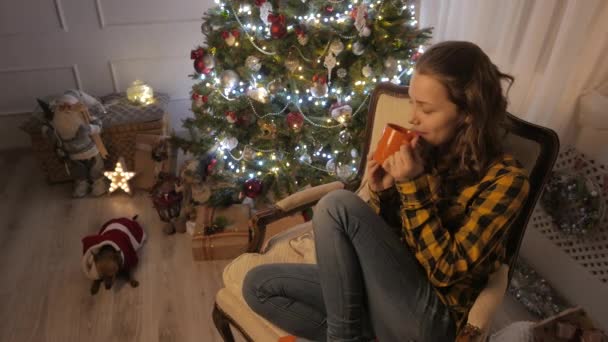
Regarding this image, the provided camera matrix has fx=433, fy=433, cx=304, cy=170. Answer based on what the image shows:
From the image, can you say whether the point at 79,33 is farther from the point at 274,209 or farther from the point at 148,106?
the point at 274,209

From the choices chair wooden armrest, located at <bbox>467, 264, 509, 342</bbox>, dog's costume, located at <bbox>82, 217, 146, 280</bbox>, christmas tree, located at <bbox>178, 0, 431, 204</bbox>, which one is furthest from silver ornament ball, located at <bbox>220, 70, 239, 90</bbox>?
chair wooden armrest, located at <bbox>467, 264, 509, 342</bbox>

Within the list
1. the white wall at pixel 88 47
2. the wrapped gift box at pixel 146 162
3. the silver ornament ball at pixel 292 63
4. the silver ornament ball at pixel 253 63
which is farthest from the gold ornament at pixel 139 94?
the silver ornament ball at pixel 292 63

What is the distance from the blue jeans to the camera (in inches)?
42.1

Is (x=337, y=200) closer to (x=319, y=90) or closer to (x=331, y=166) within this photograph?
(x=319, y=90)

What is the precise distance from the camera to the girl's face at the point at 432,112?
1033 mm

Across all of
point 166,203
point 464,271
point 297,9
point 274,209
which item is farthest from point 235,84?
point 464,271

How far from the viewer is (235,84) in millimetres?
2107

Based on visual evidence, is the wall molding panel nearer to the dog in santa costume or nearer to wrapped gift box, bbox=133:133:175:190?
wrapped gift box, bbox=133:133:175:190

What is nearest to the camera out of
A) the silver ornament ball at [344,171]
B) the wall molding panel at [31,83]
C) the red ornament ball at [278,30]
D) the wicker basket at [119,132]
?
the red ornament ball at [278,30]

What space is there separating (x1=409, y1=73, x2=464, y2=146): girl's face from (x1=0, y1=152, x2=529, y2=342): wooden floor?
3.70 feet

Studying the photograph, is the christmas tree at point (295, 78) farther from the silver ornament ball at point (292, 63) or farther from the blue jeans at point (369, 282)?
the blue jeans at point (369, 282)

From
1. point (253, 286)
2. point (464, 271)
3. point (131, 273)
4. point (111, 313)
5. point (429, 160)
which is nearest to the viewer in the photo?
point (464, 271)

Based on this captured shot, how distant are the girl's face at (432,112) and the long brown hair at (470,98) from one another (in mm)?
13

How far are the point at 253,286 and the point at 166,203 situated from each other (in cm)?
113
